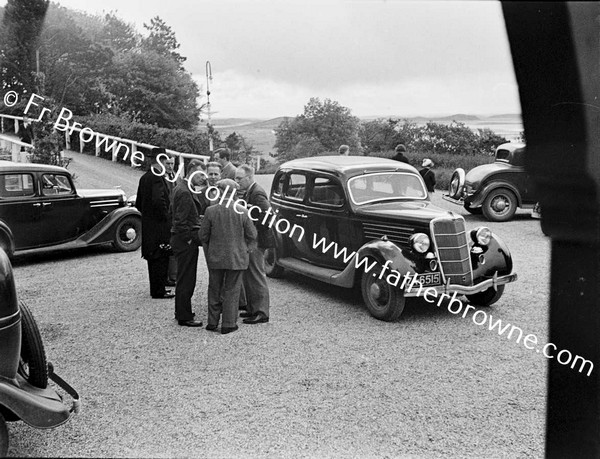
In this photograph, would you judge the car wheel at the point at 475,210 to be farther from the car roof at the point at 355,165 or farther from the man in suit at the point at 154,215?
the man in suit at the point at 154,215

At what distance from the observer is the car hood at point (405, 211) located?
463cm

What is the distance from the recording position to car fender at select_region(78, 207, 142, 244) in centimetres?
673

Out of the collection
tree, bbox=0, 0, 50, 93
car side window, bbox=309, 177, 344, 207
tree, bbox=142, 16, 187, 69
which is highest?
tree, bbox=0, 0, 50, 93

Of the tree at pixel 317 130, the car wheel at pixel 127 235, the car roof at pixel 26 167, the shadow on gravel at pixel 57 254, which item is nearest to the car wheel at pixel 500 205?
the tree at pixel 317 130

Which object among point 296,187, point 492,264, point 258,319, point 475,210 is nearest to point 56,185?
point 296,187

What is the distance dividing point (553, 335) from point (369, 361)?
6.83ft

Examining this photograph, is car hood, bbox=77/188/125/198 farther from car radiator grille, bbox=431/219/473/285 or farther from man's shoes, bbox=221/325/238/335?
car radiator grille, bbox=431/219/473/285

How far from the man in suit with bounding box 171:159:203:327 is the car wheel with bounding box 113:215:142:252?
9.08 feet

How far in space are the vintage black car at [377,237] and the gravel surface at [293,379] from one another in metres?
0.25

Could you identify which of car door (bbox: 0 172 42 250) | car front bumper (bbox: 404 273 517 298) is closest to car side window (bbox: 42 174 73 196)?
car door (bbox: 0 172 42 250)

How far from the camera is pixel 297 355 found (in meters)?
3.67

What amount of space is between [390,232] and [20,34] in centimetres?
290

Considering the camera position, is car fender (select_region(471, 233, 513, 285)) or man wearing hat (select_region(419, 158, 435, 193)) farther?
car fender (select_region(471, 233, 513, 285))

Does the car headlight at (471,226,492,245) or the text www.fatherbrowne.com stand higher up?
the car headlight at (471,226,492,245)
